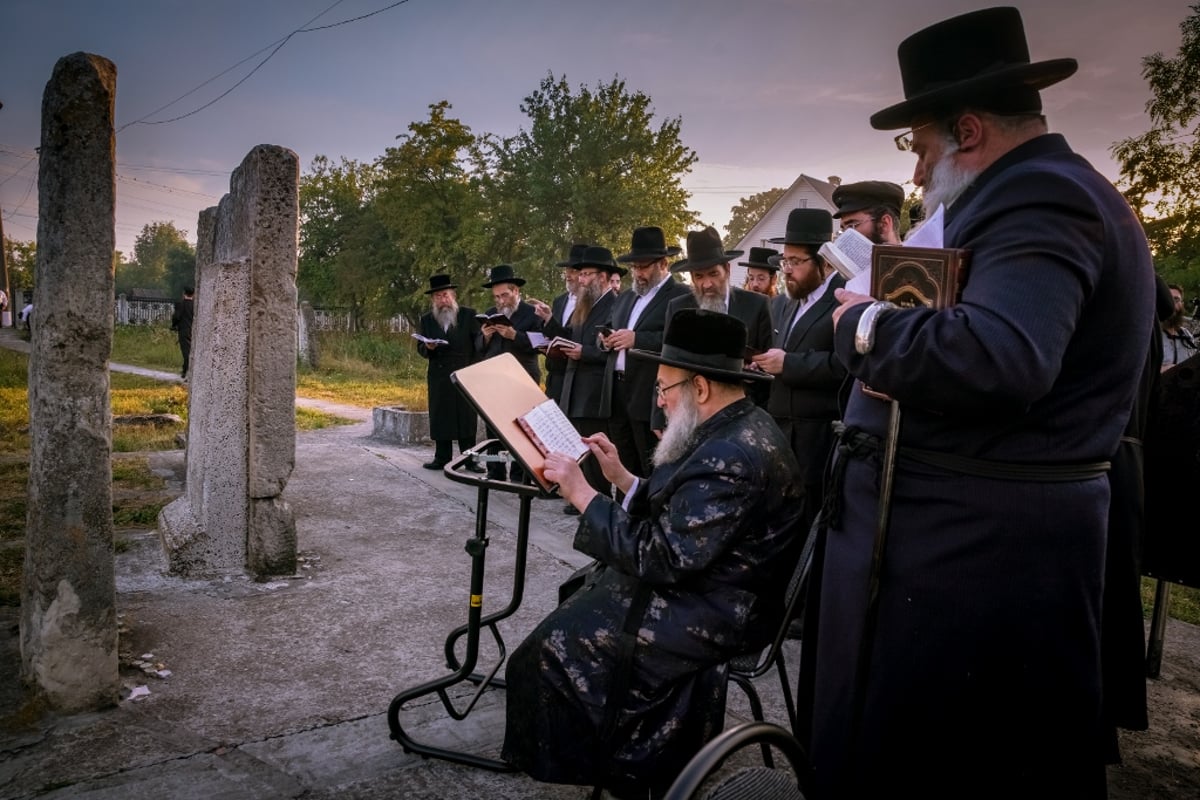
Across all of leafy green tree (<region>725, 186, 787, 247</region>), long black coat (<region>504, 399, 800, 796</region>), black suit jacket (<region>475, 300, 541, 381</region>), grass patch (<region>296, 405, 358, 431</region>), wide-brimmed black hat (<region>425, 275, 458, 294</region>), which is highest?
leafy green tree (<region>725, 186, 787, 247</region>)

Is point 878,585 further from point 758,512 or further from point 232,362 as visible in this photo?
point 232,362

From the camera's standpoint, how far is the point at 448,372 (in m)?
8.52

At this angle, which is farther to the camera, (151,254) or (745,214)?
(151,254)

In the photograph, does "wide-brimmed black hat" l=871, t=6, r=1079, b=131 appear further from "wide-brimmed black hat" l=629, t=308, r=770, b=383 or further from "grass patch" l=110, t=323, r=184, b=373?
"grass patch" l=110, t=323, r=184, b=373

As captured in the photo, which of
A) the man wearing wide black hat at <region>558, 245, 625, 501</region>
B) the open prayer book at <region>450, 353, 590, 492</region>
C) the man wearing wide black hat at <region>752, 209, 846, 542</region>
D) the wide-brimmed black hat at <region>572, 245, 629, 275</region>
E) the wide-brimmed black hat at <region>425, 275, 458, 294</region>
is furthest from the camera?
the wide-brimmed black hat at <region>425, 275, 458, 294</region>

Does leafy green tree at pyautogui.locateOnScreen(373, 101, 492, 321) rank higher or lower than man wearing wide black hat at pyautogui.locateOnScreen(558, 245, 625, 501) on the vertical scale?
higher

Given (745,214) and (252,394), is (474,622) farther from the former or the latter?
(745,214)

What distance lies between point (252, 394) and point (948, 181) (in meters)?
4.30

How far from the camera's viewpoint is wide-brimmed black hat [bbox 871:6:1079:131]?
1.72 meters

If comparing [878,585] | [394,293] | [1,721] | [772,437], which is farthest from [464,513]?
[394,293]

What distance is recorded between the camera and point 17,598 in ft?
14.1

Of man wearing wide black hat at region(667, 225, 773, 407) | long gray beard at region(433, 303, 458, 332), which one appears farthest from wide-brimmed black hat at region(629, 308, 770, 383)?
long gray beard at region(433, 303, 458, 332)

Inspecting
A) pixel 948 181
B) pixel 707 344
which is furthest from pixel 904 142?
pixel 707 344

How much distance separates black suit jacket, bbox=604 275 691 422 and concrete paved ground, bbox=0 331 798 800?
1248mm
